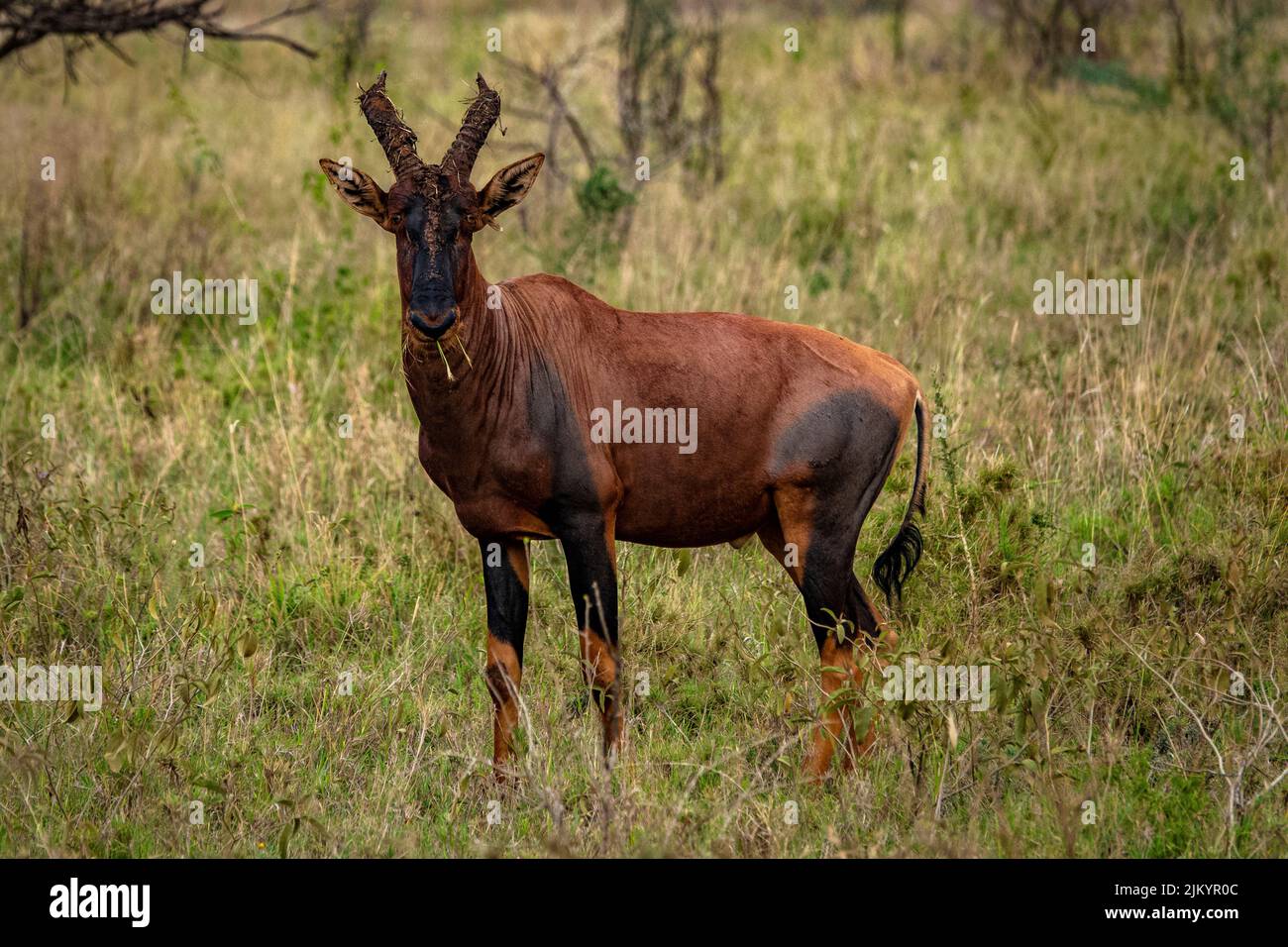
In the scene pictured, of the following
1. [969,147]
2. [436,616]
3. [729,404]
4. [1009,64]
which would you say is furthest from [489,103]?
[1009,64]

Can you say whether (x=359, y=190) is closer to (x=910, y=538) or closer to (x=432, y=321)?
(x=432, y=321)

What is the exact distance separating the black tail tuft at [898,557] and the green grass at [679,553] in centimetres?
31

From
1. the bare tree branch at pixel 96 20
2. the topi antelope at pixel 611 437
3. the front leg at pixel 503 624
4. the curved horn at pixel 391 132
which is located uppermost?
the bare tree branch at pixel 96 20

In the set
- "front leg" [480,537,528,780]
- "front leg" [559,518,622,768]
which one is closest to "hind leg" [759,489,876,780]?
"front leg" [559,518,622,768]

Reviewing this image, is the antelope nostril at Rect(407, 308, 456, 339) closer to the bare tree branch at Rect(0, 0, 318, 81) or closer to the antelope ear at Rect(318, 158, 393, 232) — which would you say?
the antelope ear at Rect(318, 158, 393, 232)

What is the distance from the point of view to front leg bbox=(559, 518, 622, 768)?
5711mm

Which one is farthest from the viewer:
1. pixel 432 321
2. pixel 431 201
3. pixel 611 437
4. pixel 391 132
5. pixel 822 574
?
pixel 822 574

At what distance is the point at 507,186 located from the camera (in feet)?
18.5

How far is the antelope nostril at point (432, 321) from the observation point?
17.2 feet

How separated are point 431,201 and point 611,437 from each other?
44.9 inches

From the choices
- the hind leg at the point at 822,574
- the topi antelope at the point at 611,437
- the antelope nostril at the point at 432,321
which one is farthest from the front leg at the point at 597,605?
the antelope nostril at the point at 432,321

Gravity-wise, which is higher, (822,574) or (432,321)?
(432,321)

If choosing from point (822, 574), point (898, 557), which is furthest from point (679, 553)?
point (822, 574)

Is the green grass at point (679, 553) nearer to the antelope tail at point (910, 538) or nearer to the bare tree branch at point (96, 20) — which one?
the antelope tail at point (910, 538)
